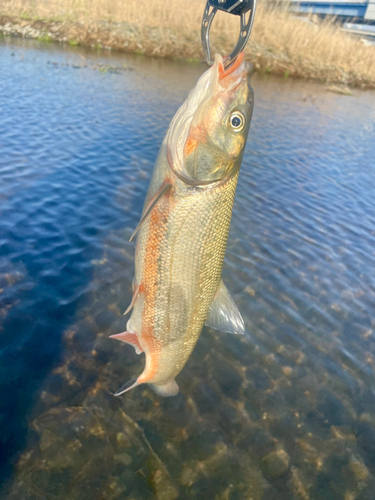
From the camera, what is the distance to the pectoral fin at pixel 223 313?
10.6 ft

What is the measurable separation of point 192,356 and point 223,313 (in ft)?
6.81

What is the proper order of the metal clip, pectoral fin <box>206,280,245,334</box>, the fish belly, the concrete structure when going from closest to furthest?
the metal clip → the fish belly → pectoral fin <box>206,280,245,334</box> → the concrete structure

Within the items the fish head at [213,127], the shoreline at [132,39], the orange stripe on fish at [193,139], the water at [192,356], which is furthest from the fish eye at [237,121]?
the shoreline at [132,39]

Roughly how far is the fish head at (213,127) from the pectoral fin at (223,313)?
108 centimetres

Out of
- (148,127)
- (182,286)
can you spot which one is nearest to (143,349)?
(182,286)

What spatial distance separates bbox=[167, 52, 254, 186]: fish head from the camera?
8.82 ft

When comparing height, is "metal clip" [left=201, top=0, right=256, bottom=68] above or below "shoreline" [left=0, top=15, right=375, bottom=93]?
below

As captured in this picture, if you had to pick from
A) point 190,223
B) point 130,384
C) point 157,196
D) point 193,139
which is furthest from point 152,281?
point 130,384

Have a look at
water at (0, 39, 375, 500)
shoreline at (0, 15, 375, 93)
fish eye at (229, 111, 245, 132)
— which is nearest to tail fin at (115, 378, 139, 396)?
water at (0, 39, 375, 500)

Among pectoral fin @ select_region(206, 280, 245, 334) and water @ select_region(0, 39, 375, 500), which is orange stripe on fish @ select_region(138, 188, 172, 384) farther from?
water @ select_region(0, 39, 375, 500)

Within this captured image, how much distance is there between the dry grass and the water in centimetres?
1977

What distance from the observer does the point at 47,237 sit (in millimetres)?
6770

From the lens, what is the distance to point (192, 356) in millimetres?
5078

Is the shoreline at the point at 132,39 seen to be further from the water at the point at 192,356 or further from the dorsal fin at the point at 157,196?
the dorsal fin at the point at 157,196
